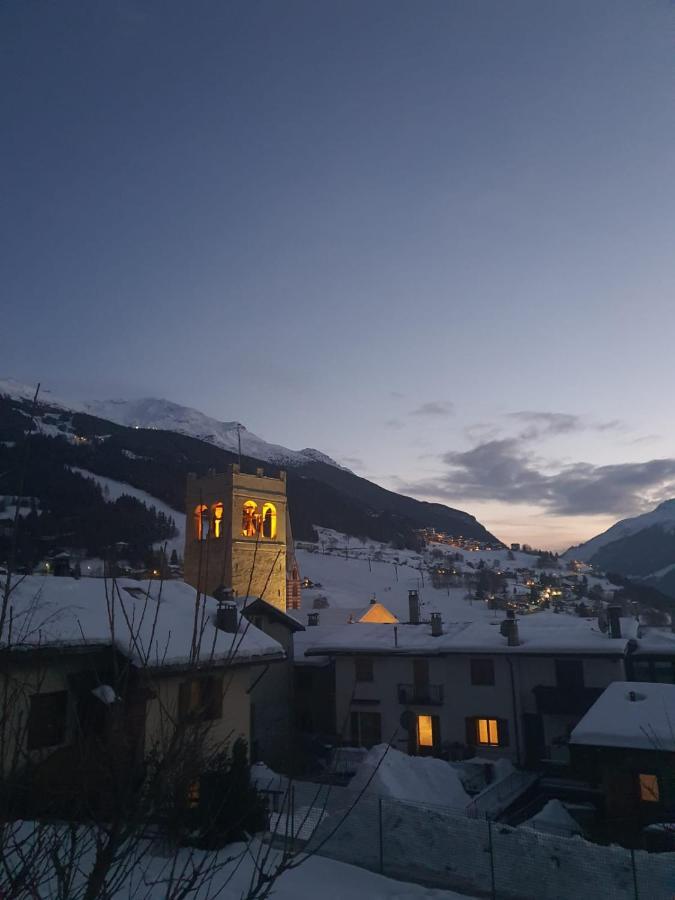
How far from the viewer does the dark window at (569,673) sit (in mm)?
29031

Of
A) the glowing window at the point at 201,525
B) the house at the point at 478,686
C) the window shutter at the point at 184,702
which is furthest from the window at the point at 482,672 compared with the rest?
the window shutter at the point at 184,702

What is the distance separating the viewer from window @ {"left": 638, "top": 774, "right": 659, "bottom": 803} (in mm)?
19266

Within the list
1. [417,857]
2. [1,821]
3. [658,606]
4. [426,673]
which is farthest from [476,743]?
[658,606]

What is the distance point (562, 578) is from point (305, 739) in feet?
560

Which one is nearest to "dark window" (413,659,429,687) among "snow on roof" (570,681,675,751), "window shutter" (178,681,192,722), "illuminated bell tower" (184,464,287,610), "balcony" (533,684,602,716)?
"balcony" (533,684,602,716)

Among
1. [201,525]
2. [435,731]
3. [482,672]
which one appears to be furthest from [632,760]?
[201,525]

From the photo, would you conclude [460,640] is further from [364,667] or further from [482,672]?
[364,667]

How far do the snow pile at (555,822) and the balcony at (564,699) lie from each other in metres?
9.40

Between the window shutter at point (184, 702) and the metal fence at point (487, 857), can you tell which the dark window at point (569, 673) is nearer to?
the metal fence at point (487, 857)

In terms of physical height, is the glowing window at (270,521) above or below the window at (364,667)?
above

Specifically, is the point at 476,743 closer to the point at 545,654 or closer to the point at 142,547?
the point at 545,654

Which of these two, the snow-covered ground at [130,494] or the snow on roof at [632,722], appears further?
the snow-covered ground at [130,494]

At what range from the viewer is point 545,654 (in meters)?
29.4

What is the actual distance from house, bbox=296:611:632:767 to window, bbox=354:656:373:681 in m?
0.05
